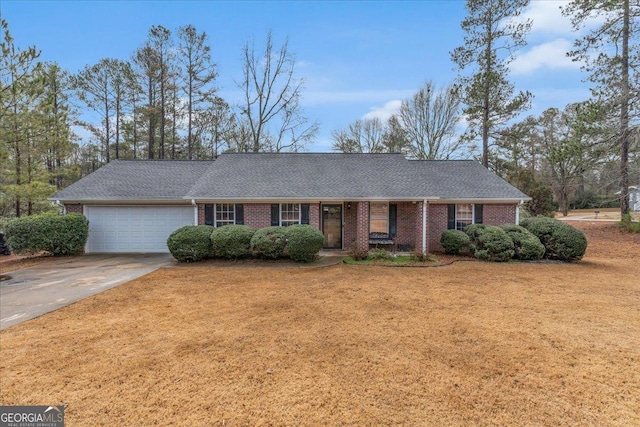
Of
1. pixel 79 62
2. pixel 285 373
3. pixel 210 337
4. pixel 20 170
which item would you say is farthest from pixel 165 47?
pixel 285 373

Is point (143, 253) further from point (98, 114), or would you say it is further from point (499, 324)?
point (98, 114)

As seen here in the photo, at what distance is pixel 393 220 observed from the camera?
12.8 meters

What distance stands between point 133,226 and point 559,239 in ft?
55.9

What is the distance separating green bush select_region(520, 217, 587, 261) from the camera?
1051 centimetres

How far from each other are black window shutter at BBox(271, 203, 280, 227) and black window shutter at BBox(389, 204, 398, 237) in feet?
15.8

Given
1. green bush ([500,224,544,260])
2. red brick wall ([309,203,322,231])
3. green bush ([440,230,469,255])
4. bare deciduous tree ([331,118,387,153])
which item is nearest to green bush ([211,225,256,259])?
red brick wall ([309,203,322,231])

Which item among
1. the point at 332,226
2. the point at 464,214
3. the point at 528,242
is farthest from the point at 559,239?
the point at 332,226

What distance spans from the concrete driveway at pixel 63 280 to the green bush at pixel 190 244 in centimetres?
65

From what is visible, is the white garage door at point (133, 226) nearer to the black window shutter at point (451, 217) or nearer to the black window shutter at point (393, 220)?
the black window shutter at point (393, 220)

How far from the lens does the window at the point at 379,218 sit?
12719 mm

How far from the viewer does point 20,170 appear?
1598 cm

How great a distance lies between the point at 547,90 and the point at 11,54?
81.0 ft

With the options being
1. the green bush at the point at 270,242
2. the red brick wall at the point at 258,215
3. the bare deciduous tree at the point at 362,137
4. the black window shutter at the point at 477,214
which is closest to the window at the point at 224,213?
the red brick wall at the point at 258,215

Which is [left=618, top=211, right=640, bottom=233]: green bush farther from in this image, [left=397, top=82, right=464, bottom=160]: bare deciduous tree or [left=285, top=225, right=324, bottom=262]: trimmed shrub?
[left=285, top=225, right=324, bottom=262]: trimmed shrub
